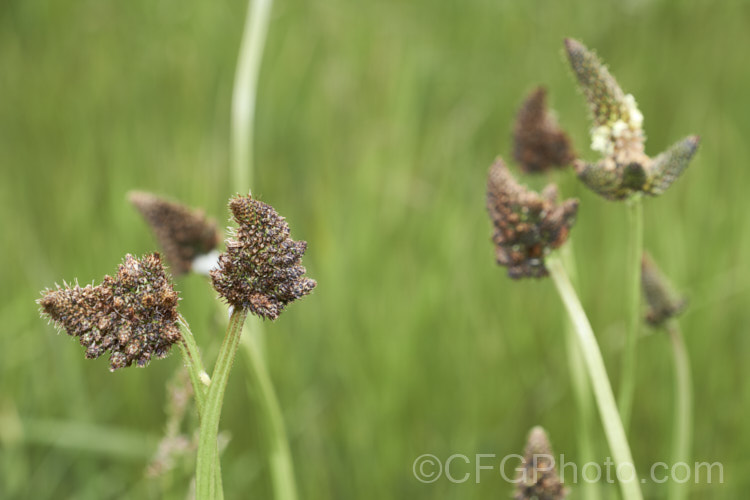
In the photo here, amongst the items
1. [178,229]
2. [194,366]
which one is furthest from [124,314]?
[178,229]

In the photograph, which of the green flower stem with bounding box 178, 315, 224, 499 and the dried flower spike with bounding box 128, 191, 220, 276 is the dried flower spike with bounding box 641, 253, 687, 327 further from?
the green flower stem with bounding box 178, 315, 224, 499

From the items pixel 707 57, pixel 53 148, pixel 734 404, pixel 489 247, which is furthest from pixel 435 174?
pixel 707 57

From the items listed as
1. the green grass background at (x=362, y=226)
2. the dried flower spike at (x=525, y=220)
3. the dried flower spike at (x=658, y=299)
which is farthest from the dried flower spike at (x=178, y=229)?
the dried flower spike at (x=658, y=299)

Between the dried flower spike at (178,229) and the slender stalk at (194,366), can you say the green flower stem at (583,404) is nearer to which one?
the dried flower spike at (178,229)

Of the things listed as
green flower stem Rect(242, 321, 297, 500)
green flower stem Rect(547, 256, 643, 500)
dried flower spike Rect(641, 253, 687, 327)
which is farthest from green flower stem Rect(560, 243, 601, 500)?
green flower stem Rect(242, 321, 297, 500)

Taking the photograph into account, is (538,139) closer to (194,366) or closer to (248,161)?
(248,161)
